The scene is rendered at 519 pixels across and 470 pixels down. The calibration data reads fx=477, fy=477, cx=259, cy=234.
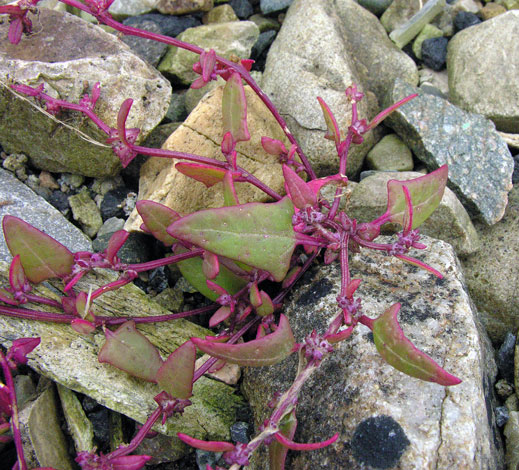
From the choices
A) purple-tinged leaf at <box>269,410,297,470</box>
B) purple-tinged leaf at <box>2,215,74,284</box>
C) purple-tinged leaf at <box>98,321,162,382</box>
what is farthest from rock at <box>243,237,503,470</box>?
purple-tinged leaf at <box>2,215,74,284</box>

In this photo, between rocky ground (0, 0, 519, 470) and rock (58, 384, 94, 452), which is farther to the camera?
rock (58, 384, 94, 452)

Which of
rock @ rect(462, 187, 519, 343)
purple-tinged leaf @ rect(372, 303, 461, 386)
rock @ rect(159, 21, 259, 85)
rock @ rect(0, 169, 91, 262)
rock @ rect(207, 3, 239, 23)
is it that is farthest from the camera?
rock @ rect(207, 3, 239, 23)

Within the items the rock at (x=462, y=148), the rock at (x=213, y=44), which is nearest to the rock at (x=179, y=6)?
the rock at (x=213, y=44)

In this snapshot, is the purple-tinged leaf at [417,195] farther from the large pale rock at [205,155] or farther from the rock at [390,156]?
the rock at [390,156]

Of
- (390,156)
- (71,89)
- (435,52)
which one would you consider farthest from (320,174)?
(71,89)

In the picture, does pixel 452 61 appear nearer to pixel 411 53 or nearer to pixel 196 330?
pixel 411 53

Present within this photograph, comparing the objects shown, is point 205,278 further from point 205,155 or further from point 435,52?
point 435,52

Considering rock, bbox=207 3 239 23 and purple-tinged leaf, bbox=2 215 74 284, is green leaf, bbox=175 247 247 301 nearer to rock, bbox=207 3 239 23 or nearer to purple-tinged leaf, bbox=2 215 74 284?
purple-tinged leaf, bbox=2 215 74 284
